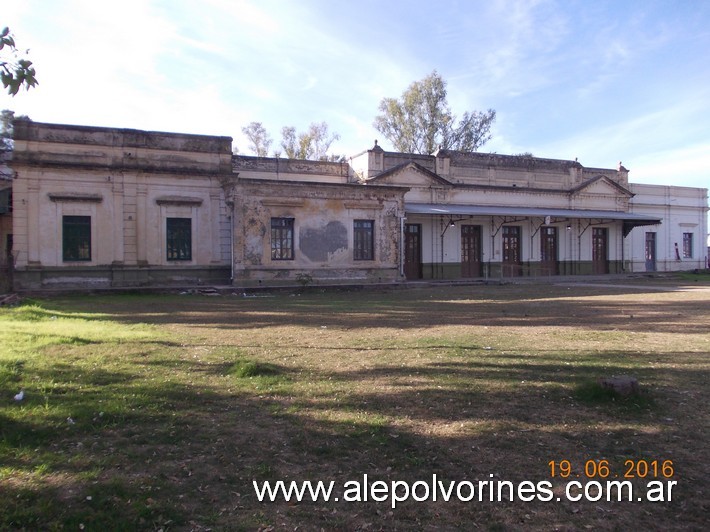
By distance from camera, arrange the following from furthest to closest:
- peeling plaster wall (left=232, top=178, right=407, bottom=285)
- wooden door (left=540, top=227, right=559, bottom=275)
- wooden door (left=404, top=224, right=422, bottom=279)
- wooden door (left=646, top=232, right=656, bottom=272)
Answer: wooden door (left=646, top=232, right=656, bottom=272)
wooden door (left=540, top=227, right=559, bottom=275)
wooden door (left=404, top=224, right=422, bottom=279)
peeling plaster wall (left=232, top=178, right=407, bottom=285)

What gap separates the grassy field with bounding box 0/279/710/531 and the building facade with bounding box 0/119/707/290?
43.5 feet

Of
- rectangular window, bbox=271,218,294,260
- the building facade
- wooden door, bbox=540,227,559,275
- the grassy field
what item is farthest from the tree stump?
wooden door, bbox=540,227,559,275

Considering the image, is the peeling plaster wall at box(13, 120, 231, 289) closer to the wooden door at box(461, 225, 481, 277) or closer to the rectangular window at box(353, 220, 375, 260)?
the rectangular window at box(353, 220, 375, 260)

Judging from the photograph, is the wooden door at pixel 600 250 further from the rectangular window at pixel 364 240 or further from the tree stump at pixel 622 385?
the tree stump at pixel 622 385

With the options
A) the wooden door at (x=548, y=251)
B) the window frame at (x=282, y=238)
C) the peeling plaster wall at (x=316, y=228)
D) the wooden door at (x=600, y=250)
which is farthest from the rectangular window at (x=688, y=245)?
the window frame at (x=282, y=238)

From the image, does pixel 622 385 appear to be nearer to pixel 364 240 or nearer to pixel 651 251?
pixel 364 240

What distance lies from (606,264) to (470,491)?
32445mm

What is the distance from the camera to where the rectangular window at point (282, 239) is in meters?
22.1


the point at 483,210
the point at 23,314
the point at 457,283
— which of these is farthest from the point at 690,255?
the point at 23,314

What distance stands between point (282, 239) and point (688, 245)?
29197 mm

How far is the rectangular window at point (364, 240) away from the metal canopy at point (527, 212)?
99.0 inches

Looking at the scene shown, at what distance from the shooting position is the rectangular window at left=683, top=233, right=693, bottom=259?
119 ft

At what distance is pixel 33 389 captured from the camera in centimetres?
565

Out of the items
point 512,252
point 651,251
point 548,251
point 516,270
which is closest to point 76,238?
point 512,252
